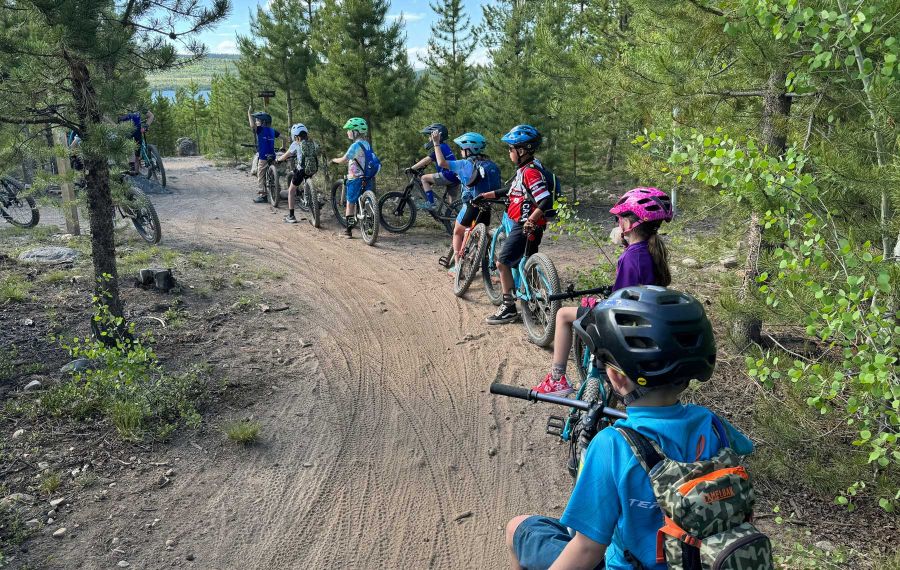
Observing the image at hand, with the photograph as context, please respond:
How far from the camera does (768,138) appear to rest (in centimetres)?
596

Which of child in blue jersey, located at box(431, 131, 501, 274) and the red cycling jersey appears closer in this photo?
the red cycling jersey

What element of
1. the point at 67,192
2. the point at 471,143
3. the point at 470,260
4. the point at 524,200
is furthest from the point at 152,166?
the point at 524,200

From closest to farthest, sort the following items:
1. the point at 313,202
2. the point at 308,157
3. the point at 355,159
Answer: the point at 355,159
the point at 308,157
the point at 313,202

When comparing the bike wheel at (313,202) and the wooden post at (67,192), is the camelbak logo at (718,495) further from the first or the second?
the bike wheel at (313,202)

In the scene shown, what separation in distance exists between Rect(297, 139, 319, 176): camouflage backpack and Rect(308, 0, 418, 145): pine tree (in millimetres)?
2187

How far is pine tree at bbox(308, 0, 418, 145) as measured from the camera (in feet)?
45.1

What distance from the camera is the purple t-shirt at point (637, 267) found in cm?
402

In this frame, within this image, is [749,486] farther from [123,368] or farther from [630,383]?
[123,368]

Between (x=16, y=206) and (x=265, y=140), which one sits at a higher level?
(x=265, y=140)

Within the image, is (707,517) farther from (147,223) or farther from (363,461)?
(147,223)

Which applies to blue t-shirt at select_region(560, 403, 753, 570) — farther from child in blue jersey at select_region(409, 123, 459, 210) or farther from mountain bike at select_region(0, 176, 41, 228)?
mountain bike at select_region(0, 176, 41, 228)

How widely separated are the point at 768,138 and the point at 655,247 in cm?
281

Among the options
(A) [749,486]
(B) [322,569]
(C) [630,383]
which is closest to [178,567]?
(B) [322,569]

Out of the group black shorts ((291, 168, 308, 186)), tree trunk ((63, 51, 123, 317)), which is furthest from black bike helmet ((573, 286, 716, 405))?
black shorts ((291, 168, 308, 186))
